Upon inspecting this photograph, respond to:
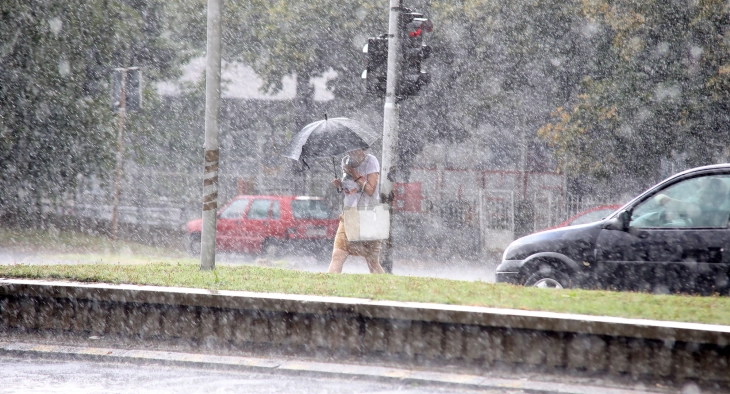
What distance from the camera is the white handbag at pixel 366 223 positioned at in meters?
9.45

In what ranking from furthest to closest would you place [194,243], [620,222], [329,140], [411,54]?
[194,243] → [411,54] → [329,140] → [620,222]

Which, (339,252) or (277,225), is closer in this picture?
(339,252)

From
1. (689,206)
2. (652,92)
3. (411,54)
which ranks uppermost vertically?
(652,92)

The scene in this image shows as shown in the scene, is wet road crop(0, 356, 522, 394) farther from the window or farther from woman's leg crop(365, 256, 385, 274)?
the window

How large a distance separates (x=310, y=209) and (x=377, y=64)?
26.9 ft

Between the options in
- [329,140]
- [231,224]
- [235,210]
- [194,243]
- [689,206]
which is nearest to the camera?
[689,206]

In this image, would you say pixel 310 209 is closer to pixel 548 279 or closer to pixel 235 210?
pixel 235 210

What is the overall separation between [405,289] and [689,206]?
2785 mm

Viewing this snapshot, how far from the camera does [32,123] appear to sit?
918 inches

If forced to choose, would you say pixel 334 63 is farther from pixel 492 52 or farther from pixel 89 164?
pixel 89 164

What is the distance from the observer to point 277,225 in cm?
1878

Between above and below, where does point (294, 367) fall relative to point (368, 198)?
below

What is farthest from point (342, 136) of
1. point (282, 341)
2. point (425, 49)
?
point (282, 341)

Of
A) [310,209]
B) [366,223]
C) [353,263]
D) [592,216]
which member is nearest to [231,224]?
[310,209]
